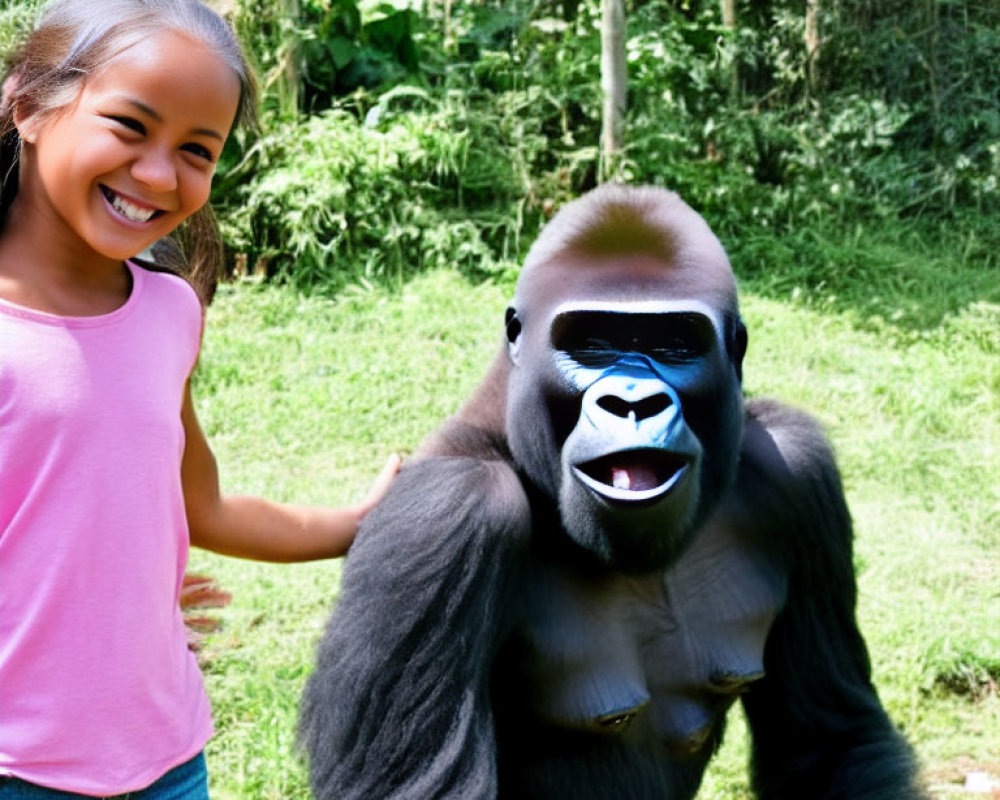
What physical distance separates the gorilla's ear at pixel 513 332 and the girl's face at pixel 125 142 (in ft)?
2.78

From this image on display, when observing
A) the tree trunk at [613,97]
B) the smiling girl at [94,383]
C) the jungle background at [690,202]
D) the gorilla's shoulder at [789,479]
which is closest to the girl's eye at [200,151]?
the smiling girl at [94,383]

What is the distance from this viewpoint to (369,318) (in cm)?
734

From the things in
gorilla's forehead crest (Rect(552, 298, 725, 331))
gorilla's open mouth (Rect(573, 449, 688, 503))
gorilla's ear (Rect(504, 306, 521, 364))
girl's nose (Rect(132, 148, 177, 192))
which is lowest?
gorilla's open mouth (Rect(573, 449, 688, 503))

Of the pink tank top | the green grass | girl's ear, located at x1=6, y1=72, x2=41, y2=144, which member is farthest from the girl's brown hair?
the green grass

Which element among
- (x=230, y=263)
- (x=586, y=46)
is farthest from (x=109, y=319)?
(x=586, y=46)

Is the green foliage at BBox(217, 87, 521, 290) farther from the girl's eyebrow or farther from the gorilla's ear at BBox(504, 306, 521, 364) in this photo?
the girl's eyebrow

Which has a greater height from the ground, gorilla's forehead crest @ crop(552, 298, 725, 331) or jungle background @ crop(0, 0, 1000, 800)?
gorilla's forehead crest @ crop(552, 298, 725, 331)

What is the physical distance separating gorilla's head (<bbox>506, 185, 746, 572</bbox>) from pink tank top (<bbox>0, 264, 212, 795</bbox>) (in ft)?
2.46

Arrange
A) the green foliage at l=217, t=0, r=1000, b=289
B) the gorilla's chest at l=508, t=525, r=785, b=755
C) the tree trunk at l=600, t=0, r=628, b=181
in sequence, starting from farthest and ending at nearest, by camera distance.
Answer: the tree trunk at l=600, t=0, r=628, b=181 < the green foliage at l=217, t=0, r=1000, b=289 < the gorilla's chest at l=508, t=525, r=785, b=755

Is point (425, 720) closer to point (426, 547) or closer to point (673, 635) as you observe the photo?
point (426, 547)

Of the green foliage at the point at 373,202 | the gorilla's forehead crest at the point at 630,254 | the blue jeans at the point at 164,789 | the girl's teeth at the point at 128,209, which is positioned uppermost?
the girl's teeth at the point at 128,209

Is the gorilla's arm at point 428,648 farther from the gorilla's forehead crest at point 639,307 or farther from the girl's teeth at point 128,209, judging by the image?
the girl's teeth at point 128,209

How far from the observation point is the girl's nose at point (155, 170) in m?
2.12

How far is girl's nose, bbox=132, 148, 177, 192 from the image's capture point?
2.12 metres
